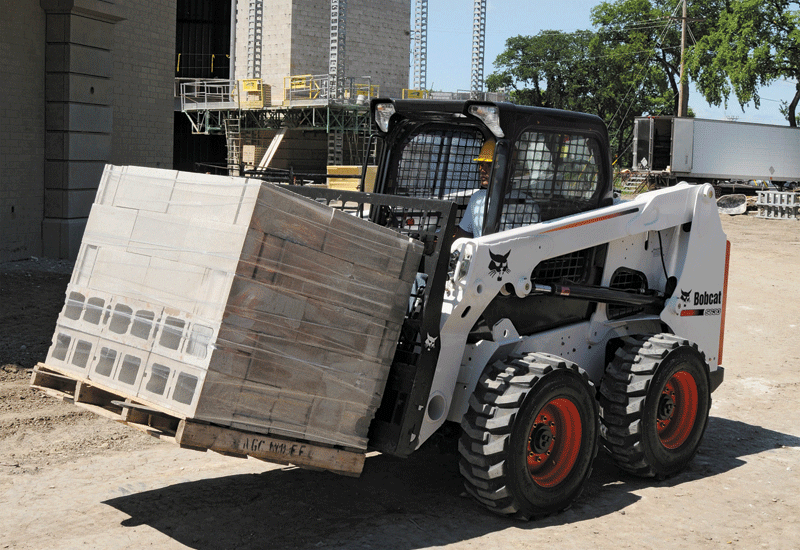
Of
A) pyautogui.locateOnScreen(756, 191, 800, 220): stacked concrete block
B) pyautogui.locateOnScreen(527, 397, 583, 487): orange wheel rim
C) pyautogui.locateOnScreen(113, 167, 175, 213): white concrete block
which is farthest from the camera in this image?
pyautogui.locateOnScreen(756, 191, 800, 220): stacked concrete block

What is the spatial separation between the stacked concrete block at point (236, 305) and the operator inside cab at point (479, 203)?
908 mm

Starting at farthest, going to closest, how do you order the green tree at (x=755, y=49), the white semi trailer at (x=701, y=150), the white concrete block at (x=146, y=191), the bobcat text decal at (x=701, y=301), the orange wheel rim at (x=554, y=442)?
the green tree at (x=755, y=49)
the white semi trailer at (x=701, y=150)
the bobcat text decal at (x=701, y=301)
the orange wheel rim at (x=554, y=442)
the white concrete block at (x=146, y=191)

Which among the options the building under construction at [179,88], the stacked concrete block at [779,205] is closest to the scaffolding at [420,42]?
the building under construction at [179,88]

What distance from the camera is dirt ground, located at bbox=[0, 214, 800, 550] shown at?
5.41 metres

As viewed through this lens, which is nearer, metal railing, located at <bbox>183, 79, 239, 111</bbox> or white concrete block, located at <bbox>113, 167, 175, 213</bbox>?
white concrete block, located at <bbox>113, 167, 175, 213</bbox>

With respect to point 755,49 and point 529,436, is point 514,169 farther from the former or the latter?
point 755,49

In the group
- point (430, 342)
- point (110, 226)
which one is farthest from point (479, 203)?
point (110, 226)

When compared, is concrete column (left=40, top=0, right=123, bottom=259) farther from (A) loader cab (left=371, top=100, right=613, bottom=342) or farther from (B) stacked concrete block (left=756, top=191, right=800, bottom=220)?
(B) stacked concrete block (left=756, top=191, right=800, bottom=220)

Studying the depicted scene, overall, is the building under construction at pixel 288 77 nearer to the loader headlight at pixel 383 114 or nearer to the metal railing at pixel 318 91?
the metal railing at pixel 318 91

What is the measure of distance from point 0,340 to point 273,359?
22.2 ft

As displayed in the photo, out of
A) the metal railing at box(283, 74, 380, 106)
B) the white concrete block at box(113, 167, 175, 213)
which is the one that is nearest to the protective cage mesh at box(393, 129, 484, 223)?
the white concrete block at box(113, 167, 175, 213)

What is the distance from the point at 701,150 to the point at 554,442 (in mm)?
33350

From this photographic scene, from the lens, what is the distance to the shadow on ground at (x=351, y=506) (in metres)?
5.38

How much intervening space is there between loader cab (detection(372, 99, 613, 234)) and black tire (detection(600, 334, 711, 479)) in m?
1.18
